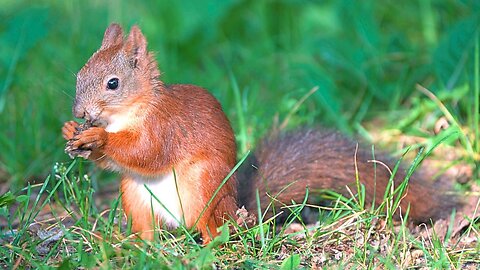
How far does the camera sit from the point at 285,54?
4996mm

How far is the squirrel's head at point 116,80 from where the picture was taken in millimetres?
2621

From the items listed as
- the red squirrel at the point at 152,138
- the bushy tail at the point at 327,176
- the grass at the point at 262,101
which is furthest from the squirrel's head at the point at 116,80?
the bushy tail at the point at 327,176

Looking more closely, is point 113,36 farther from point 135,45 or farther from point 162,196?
point 162,196

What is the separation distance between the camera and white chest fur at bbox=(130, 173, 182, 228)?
272cm

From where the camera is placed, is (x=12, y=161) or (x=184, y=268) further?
(x=12, y=161)

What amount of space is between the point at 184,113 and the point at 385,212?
780 millimetres

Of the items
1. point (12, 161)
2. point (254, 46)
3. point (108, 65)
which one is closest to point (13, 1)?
point (254, 46)

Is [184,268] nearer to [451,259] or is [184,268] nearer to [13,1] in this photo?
[451,259]

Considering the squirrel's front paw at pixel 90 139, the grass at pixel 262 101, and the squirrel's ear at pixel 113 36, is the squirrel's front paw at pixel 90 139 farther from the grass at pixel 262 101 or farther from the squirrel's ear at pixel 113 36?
the squirrel's ear at pixel 113 36

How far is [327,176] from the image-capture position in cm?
298

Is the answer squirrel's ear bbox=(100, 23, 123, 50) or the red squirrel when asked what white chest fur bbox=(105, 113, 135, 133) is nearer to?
the red squirrel

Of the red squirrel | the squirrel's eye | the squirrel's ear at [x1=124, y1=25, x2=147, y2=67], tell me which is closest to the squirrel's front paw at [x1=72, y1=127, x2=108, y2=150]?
the red squirrel

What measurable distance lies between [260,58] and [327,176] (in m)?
2.14

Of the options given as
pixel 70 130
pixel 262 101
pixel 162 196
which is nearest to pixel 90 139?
pixel 70 130
